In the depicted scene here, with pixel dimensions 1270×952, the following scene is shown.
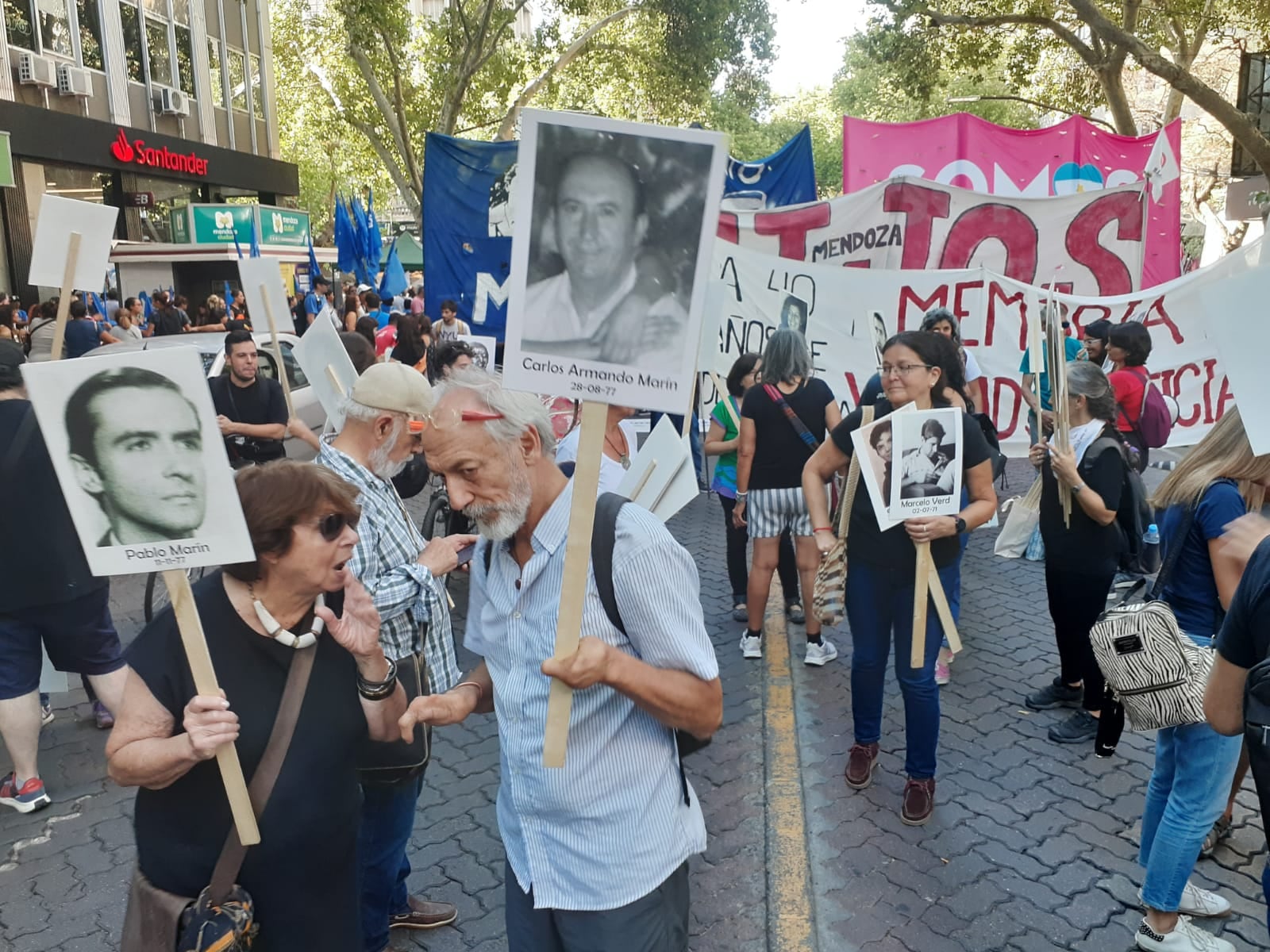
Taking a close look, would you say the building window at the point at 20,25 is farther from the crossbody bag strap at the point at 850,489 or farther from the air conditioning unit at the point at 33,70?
the crossbody bag strap at the point at 850,489

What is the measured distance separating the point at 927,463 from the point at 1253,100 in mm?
30366

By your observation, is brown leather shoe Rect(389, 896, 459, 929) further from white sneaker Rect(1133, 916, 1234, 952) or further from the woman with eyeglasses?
white sneaker Rect(1133, 916, 1234, 952)

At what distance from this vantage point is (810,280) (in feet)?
24.7

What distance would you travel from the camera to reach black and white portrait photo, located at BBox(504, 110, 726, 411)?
5.54ft

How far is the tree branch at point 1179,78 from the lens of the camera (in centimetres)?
1262

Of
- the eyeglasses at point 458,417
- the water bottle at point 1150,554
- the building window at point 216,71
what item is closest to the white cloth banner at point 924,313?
the water bottle at point 1150,554

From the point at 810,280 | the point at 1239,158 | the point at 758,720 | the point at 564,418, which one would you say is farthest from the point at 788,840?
the point at 1239,158

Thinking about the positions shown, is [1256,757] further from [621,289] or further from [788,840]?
[788,840]

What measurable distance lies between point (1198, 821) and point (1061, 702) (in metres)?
2.02

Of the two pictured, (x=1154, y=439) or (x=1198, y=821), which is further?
(x=1154, y=439)

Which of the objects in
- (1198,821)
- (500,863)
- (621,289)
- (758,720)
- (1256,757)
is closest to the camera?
(621,289)

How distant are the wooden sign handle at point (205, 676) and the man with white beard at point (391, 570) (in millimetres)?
782

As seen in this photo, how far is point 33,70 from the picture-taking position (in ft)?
68.1

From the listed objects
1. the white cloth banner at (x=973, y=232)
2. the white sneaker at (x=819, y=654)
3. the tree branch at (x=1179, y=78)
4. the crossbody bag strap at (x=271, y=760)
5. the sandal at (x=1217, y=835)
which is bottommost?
the white sneaker at (x=819, y=654)
